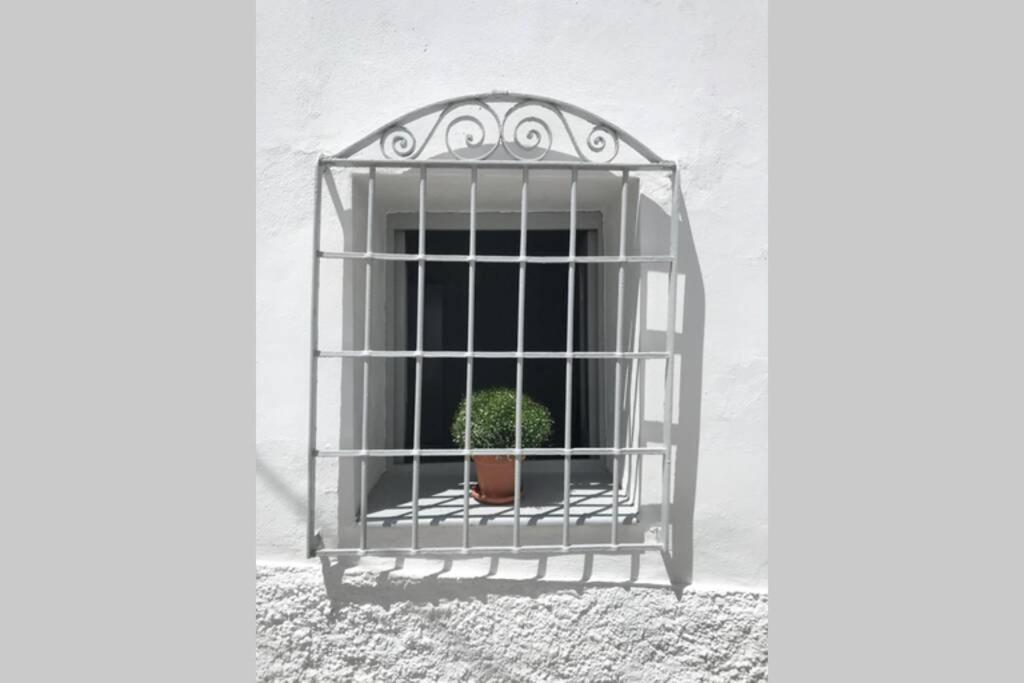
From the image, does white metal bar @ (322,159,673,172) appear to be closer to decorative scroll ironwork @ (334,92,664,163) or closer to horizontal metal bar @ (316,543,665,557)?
decorative scroll ironwork @ (334,92,664,163)

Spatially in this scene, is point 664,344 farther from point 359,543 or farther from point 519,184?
point 359,543

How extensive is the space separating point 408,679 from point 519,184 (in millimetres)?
2480

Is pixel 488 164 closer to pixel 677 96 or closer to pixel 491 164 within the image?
pixel 491 164

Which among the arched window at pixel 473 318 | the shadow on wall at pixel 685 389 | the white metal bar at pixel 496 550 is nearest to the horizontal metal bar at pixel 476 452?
the arched window at pixel 473 318

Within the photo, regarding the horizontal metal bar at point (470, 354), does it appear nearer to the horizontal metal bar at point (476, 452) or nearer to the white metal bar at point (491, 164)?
the horizontal metal bar at point (476, 452)

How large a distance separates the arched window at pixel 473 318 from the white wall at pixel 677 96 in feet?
0.55

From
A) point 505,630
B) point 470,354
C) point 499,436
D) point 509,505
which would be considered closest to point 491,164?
point 470,354

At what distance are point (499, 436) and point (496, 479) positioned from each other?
24 centimetres

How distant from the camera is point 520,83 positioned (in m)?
3.02

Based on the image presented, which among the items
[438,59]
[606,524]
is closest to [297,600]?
[606,524]

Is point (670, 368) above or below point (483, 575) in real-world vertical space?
above

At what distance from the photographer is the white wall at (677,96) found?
3.00 metres

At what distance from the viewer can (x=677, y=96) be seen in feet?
9.89

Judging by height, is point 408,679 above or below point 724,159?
below
